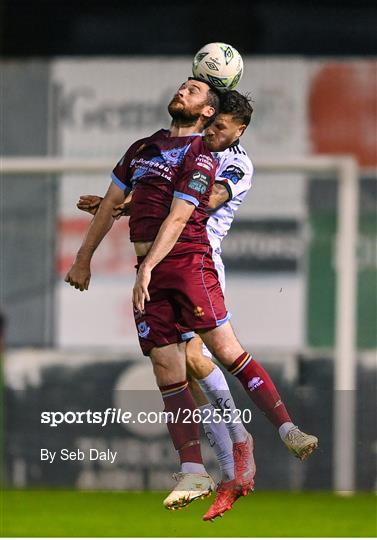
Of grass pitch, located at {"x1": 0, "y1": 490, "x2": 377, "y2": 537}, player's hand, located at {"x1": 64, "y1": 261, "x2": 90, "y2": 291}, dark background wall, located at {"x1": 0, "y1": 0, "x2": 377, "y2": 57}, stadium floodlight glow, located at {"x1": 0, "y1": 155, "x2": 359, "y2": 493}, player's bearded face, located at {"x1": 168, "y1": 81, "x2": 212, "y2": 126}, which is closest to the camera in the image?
player's bearded face, located at {"x1": 168, "y1": 81, "x2": 212, "y2": 126}

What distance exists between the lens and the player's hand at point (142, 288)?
4527 millimetres

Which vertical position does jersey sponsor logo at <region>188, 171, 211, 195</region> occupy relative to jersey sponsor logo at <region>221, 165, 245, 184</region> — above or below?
below

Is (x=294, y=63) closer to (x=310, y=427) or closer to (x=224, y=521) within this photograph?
(x=310, y=427)

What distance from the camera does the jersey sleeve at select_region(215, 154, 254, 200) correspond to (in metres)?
4.76

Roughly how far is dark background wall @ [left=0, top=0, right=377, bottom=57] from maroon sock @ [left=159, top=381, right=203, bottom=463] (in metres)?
7.85

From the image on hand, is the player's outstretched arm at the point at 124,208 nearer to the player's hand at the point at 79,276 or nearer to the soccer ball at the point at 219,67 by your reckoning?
the player's hand at the point at 79,276

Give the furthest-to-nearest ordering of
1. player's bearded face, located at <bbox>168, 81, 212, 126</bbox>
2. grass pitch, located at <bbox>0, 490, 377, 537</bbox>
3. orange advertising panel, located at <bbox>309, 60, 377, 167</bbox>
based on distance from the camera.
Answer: orange advertising panel, located at <bbox>309, 60, 377, 167</bbox> < grass pitch, located at <bbox>0, 490, 377, 537</bbox> < player's bearded face, located at <bbox>168, 81, 212, 126</bbox>

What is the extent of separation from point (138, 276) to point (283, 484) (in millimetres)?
5472

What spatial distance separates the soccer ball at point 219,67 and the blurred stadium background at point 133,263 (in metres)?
3.94

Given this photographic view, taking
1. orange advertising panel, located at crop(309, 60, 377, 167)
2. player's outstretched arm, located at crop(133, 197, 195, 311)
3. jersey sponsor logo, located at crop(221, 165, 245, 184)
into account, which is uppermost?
orange advertising panel, located at crop(309, 60, 377, 167)

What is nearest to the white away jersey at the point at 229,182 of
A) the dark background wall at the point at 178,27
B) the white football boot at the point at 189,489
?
the white football boot at the point at 189,489

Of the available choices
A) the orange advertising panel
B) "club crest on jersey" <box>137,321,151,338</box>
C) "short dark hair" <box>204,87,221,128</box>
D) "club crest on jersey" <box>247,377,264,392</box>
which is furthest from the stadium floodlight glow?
"club crest on jersey" <box>137,321,151,338</box>

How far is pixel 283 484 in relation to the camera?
9.84 meters

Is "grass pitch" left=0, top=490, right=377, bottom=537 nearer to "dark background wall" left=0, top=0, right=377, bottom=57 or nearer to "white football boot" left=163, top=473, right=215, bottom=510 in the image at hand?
"white football boot" left=163, top=473, right=215, bottom=510
